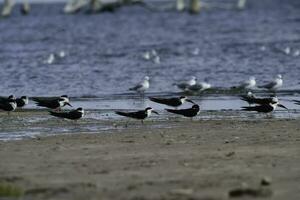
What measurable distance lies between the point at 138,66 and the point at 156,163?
23.9m

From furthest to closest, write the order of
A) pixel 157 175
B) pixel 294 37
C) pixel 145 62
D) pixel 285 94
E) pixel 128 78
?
pixel 294 37
pixel 145 62
pixel 128 78
pixel 285 94
pixel 157 175

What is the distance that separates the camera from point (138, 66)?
36.4 meters

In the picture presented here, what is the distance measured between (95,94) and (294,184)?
1500 centimetres

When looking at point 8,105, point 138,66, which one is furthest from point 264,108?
point 138,66

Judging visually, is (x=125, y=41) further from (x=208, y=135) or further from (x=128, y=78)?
(x=208, y=135)

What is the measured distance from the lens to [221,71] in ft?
107

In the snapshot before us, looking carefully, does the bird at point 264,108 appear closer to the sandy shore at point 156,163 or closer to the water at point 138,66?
the water at point 138,66

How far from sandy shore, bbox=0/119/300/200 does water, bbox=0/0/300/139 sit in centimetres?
198

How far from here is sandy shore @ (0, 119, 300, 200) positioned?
10.7 m

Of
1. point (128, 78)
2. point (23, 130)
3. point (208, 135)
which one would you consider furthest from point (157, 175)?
point (128, 78)

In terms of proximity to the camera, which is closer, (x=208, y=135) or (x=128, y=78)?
(x=208, y=135)

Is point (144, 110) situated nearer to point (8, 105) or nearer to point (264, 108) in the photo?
point (264, 108)

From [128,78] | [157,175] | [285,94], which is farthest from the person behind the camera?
[128,78]

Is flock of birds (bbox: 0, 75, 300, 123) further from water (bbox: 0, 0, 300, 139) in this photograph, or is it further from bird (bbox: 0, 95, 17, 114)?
water (bbox: 0, 0, 300, 139)
